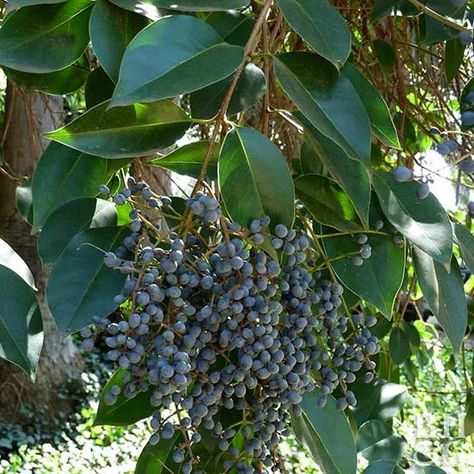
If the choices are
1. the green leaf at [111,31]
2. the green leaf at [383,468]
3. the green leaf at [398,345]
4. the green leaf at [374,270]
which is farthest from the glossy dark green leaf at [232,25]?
the green leaf at [398,345]

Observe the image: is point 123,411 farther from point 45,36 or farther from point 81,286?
point 45,36

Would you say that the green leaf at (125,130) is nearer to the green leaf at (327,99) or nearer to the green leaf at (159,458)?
the green leaf at (327,99)

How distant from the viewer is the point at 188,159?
70 cm

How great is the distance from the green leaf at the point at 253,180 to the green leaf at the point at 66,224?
6.3 inches

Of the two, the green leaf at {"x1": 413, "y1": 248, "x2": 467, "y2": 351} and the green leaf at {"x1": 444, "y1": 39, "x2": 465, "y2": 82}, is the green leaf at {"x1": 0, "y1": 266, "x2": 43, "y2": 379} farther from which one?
the green leaf at {"x1": 444, "y1": 39, "x2": 465, "y2": 82}

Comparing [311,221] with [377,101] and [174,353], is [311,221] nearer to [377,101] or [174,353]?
[377,101]

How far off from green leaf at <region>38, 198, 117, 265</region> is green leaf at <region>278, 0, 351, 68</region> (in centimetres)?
25

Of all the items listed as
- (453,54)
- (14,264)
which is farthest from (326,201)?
(453,54)

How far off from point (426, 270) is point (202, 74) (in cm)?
32

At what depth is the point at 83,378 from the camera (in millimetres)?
3396

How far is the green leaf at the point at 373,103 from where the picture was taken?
0.69m

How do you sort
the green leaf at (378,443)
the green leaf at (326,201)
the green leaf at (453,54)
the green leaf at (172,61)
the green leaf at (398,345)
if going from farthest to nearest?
the green leaf at (398,345), the green leaf at (453,54), the green leaf at (378,443), the green leaf at (326,201), the green leaf at (172,61)

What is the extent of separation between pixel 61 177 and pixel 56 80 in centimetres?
Answer: 16

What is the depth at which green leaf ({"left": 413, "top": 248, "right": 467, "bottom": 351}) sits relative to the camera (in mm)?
730
